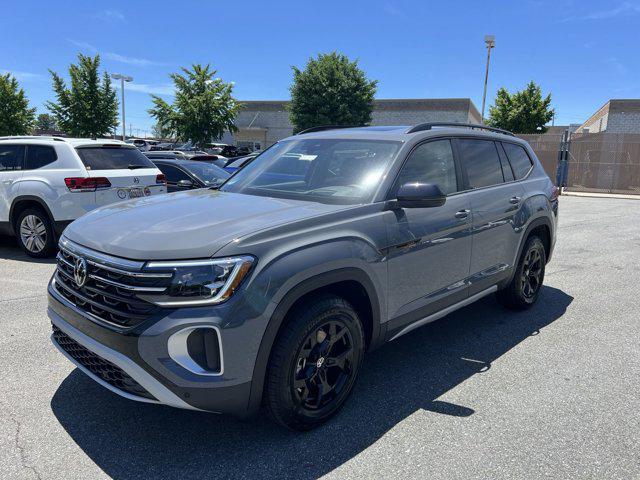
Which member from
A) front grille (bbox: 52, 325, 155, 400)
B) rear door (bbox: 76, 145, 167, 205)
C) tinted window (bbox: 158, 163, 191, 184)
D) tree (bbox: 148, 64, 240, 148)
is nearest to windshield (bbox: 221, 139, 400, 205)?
front grille (bbox: 52, 325, 155, 400)

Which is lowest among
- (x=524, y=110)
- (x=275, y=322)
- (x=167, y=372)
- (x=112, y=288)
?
(x=167, y=372)

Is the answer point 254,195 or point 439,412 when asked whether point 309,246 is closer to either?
point 254,195

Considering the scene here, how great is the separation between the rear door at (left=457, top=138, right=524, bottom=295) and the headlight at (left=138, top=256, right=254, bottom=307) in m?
2.27

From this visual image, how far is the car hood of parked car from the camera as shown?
97.6 inches

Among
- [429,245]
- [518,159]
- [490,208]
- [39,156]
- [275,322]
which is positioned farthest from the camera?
[39,156]

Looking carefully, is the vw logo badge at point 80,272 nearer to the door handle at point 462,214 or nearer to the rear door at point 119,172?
the door handle at point 462,214

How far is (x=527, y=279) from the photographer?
506 cm

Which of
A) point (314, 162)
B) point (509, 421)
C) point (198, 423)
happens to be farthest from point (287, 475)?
point (314, 162)

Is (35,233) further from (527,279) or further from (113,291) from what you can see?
(527,279)

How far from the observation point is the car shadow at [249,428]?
2559mm

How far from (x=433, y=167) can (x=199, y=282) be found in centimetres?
216

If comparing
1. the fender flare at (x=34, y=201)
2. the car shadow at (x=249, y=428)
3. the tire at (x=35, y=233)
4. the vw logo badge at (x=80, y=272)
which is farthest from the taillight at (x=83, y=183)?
the vw logo badge at (x=80, y=272)

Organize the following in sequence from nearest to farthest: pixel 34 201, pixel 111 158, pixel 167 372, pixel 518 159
A: pixel 167 372 < pixel 518 159 < pixel 34 201 < pixel 111 158

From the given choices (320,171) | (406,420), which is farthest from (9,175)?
(406,420)
